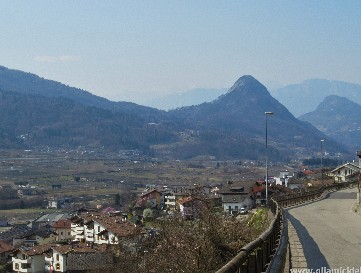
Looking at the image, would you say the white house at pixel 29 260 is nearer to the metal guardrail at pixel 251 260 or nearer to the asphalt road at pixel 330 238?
the asphalt road at pixel 330 238

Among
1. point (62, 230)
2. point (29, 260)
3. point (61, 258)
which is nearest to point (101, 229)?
point (29, 260)

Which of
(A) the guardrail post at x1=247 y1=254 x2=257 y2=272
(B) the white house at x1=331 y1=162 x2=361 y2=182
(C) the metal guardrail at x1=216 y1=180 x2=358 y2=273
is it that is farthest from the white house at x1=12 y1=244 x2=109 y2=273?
(B) the white house at x1=331 y1=162 x2=361 y2=182

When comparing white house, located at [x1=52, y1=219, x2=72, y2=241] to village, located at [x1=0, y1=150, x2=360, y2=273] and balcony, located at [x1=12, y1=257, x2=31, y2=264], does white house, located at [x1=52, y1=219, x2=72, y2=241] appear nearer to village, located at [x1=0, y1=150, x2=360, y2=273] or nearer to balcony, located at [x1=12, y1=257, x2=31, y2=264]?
village, located at [x1=0, y1=150, x2=360, y2=273]

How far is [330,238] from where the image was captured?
740 inches

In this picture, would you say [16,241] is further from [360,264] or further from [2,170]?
[2,170]

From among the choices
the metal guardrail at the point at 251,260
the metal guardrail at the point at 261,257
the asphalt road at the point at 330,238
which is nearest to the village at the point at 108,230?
the asphalt road at the point at 330,238

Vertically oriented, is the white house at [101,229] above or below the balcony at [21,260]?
above

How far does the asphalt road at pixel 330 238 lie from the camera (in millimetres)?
13423

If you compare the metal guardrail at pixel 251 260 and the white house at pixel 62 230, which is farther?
the white house at pixel 62 230

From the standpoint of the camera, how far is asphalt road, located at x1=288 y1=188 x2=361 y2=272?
44.0 feet

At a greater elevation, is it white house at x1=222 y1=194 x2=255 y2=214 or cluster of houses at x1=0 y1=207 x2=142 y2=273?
white house at x1=222 y1=194 x2=255 y2=214

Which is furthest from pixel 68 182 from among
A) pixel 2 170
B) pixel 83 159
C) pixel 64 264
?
pixel 64 264

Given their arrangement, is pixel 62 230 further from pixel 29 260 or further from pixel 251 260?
pixel 251 260

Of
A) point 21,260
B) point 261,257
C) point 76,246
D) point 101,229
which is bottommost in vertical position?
point 21,260
